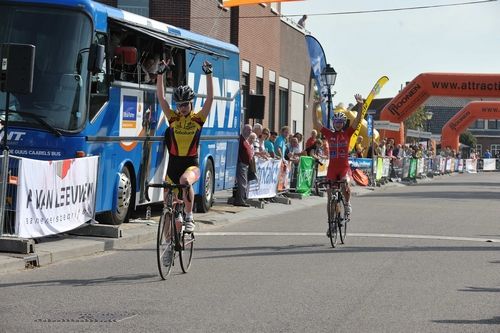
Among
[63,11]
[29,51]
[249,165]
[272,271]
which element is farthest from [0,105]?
[249,165]

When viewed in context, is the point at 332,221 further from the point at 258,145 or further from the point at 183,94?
the point at 258,145

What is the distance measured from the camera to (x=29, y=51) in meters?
11.4

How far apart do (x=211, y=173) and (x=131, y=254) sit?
23.3 ft

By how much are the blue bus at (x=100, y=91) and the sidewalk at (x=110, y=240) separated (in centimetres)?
57

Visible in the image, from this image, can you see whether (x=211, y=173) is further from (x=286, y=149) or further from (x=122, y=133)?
(x=286, y=149)

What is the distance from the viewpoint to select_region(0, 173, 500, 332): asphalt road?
310 inches

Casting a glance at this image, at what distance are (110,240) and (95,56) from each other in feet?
8.29

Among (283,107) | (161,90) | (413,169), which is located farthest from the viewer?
(413,169)

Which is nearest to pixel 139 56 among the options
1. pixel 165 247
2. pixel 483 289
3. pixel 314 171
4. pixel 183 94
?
pixel 183 94

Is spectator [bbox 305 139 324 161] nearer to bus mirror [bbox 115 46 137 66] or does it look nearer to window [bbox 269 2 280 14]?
bus mirror [bbox 115 46 137 66]

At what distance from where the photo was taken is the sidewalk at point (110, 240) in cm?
1130

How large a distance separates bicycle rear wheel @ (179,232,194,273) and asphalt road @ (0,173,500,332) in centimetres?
13

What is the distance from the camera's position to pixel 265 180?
23.4 meters

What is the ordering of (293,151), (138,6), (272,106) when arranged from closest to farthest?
(293,151)
(138,6)
(272,106)
